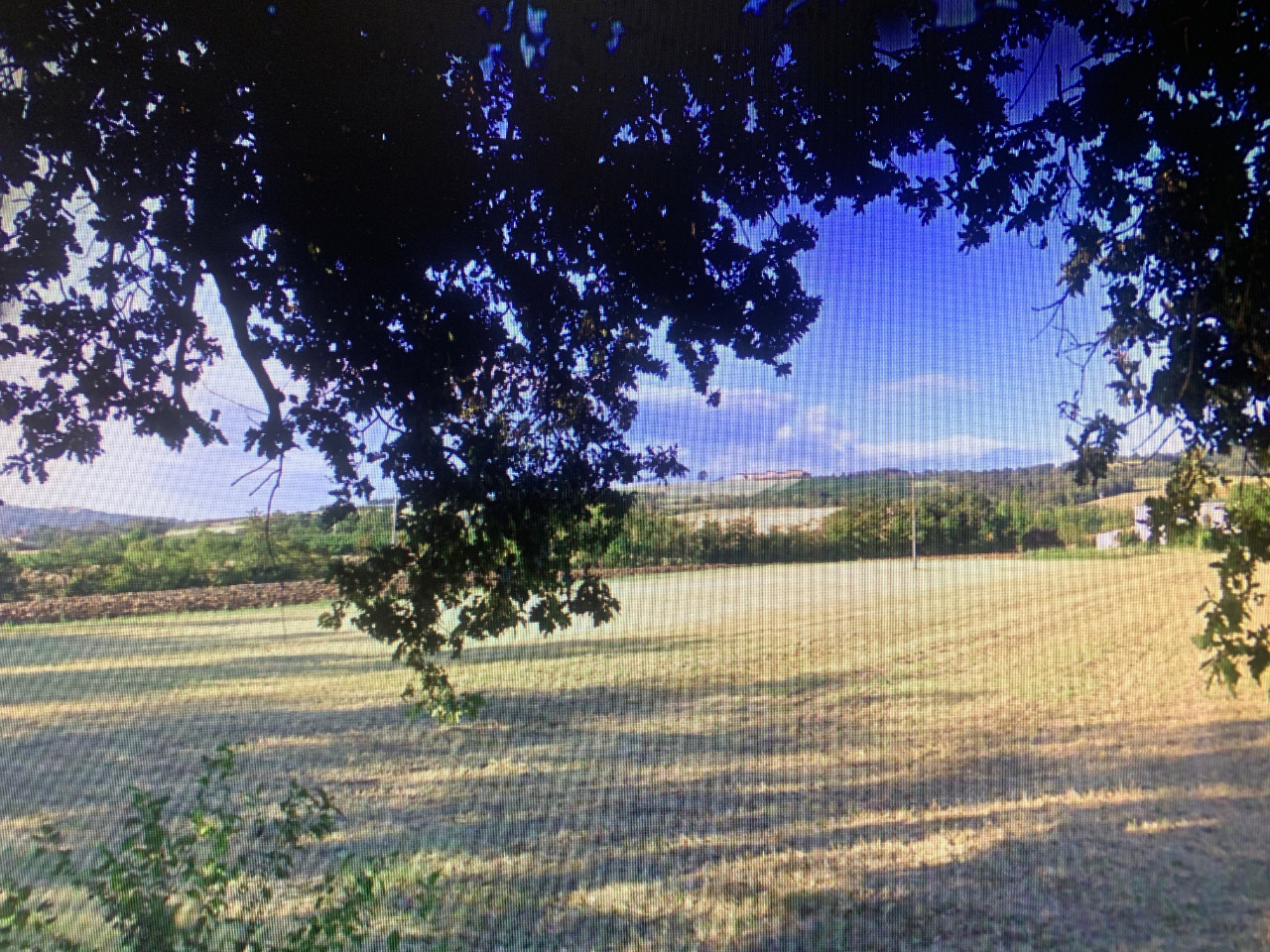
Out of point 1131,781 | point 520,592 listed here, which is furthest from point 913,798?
point 520,592

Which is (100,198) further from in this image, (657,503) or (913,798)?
(913,798)

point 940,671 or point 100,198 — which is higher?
point 100,198

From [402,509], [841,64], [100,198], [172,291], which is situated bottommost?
[402,509]

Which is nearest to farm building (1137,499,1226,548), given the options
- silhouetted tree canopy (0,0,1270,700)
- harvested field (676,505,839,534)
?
silhouetted tree canopy (0,0,1270,700)

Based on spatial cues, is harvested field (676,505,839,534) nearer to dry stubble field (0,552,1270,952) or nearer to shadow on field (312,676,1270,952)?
dry stubble field (0,552,1270,952)

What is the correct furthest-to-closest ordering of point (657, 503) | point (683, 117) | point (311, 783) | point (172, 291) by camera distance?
point (311, 783), point (657, 503), point (683, 117), point (172, 291)

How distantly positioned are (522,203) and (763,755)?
2.22 metres

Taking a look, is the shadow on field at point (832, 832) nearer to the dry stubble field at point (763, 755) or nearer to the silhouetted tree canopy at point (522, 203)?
the dry stubble field at point (763, 755)

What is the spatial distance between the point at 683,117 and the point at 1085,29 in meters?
1.09


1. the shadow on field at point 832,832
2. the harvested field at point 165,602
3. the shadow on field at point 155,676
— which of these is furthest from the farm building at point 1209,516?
the shadow on field at point 155,676

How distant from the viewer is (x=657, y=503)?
89.9 inches

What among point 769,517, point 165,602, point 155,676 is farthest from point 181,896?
point 769,517

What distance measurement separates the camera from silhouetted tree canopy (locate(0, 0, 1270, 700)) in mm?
1816

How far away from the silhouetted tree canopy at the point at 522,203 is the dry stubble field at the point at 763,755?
60 centimetres
